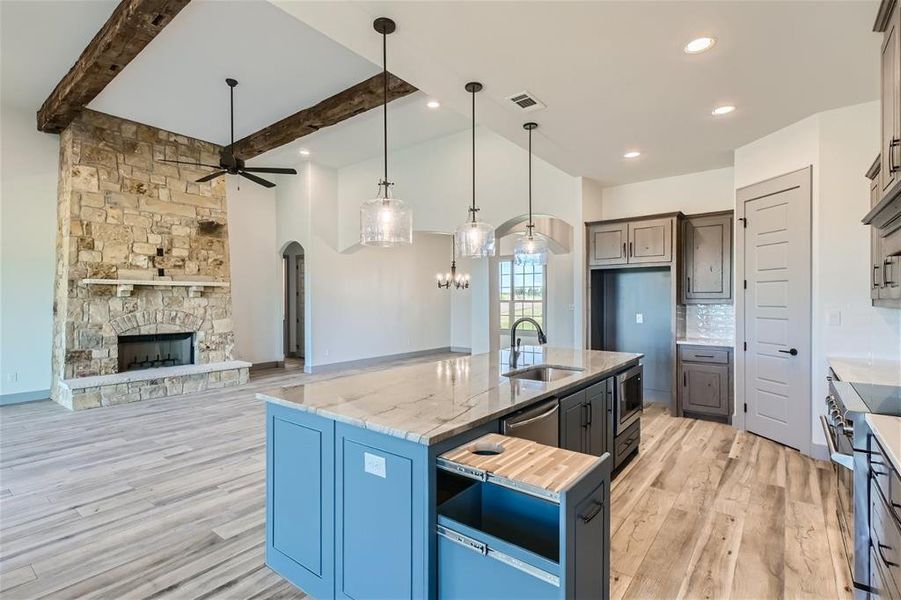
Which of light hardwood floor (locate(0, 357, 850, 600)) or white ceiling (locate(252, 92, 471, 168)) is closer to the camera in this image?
light hardwood floor (locate(0, 357, 850, 600))

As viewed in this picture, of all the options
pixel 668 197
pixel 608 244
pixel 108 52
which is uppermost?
pixel 108 52

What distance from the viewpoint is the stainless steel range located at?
5.80ft

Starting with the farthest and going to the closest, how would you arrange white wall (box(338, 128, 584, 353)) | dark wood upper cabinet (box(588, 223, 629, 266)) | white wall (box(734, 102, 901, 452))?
white wall (box(338, 128, 584, 353)) < dark wood upper cabinet (box(588, 223, 629, 266)) < white wall (box(734, 102, 901, 452))

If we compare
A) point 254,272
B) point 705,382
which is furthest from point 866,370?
point 254,272

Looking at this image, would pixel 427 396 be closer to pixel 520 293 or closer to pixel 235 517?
pixel 235 517

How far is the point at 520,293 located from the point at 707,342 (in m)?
4.25

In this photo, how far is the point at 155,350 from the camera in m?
6.65

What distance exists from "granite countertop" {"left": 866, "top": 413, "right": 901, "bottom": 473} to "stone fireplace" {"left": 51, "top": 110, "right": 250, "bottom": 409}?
7.03m

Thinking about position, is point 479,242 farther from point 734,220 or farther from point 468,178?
point 468,178

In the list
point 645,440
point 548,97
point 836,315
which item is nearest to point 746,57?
point 548,97

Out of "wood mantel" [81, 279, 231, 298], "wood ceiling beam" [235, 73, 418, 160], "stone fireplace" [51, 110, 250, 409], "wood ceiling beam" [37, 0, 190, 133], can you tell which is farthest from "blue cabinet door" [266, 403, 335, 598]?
"wood mantel" [81, 279, 231, 298]

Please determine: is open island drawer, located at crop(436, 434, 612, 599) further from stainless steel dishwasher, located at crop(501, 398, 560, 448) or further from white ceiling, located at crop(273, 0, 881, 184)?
white ceiling, located at crop(273, 0, 881, 184)

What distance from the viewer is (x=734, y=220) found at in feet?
15.1

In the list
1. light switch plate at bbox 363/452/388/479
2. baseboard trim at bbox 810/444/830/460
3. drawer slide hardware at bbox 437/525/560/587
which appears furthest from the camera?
baseboard trim at bbox 810/444/830/460
